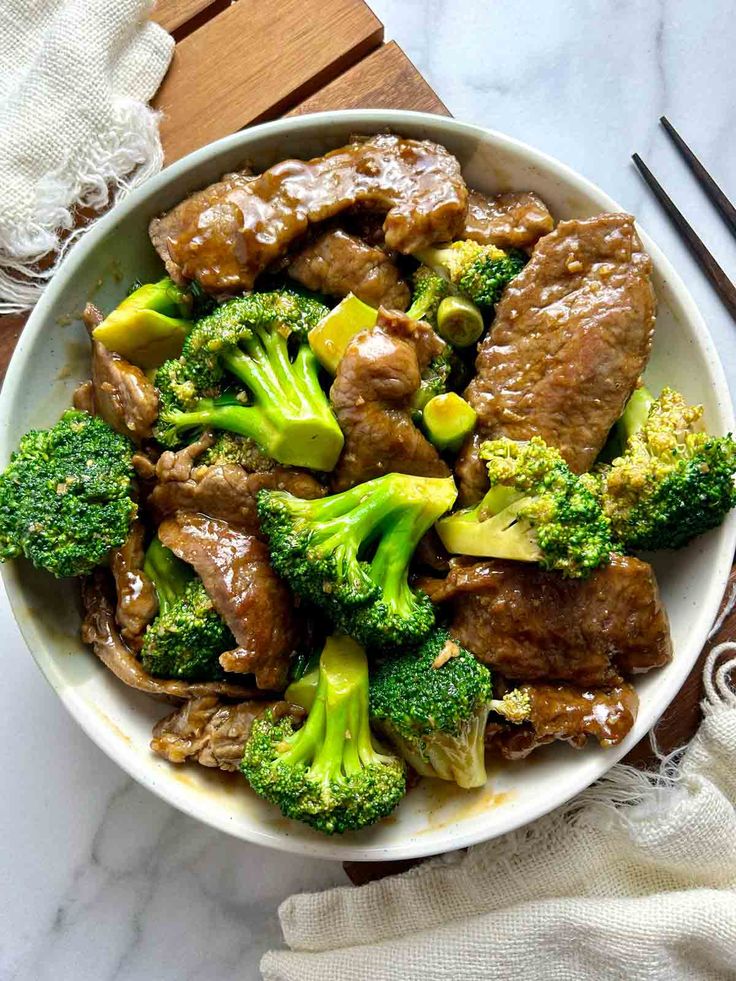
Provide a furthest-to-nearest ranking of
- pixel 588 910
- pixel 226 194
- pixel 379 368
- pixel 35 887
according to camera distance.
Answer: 1. pixel 35 887
2. pixel 588 910
3. pixel 226 194
4. pixel 379 368

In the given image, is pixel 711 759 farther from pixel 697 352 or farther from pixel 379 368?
Answer: pixel 379 368

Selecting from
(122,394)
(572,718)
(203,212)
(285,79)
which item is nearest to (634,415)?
(572,718)

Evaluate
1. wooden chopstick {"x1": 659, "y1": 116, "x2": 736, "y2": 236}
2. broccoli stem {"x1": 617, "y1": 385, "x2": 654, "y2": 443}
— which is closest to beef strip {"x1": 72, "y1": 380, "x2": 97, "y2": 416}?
broccoli stem {"x1": 617, "y1": 385, "x2": 654, "y2": 443}

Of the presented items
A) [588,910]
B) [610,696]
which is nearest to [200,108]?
[610,696]

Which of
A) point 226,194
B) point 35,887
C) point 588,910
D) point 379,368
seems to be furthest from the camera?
point 35,887

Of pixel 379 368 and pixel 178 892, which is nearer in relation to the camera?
pixel 379 368

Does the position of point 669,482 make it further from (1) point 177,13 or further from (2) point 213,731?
(1) point 177,13
